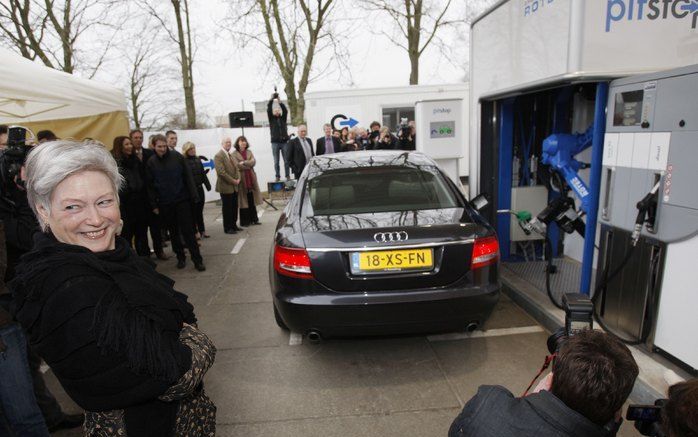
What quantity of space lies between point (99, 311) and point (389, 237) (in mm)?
2039

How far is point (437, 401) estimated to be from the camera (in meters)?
2.87

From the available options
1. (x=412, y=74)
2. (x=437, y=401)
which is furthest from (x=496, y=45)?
(x=412, y=74)

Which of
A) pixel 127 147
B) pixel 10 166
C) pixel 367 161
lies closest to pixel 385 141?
pixel 127 147

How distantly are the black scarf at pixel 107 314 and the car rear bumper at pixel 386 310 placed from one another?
168 centimetres

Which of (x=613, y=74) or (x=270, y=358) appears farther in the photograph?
(x=270, y=358)

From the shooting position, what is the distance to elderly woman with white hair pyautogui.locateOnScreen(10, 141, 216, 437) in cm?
110

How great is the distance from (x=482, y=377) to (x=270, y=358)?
1680 mm

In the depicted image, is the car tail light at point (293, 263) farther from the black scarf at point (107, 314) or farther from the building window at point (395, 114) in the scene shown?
the building window at point (395, 114)

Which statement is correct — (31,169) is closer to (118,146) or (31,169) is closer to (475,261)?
(475,261)

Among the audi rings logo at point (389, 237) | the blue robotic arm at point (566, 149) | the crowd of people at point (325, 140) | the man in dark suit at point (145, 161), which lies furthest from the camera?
the crowd of people at point (325, 140)

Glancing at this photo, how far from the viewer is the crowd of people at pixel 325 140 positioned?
10093 millimetres

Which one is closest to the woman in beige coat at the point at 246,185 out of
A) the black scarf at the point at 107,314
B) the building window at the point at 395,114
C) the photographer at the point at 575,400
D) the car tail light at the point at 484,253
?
the building window at the point at 395,114

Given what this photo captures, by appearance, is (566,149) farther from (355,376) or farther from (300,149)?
Answer: (300,149)

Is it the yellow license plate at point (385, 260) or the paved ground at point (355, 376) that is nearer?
the paved ground at point (355, 376)
